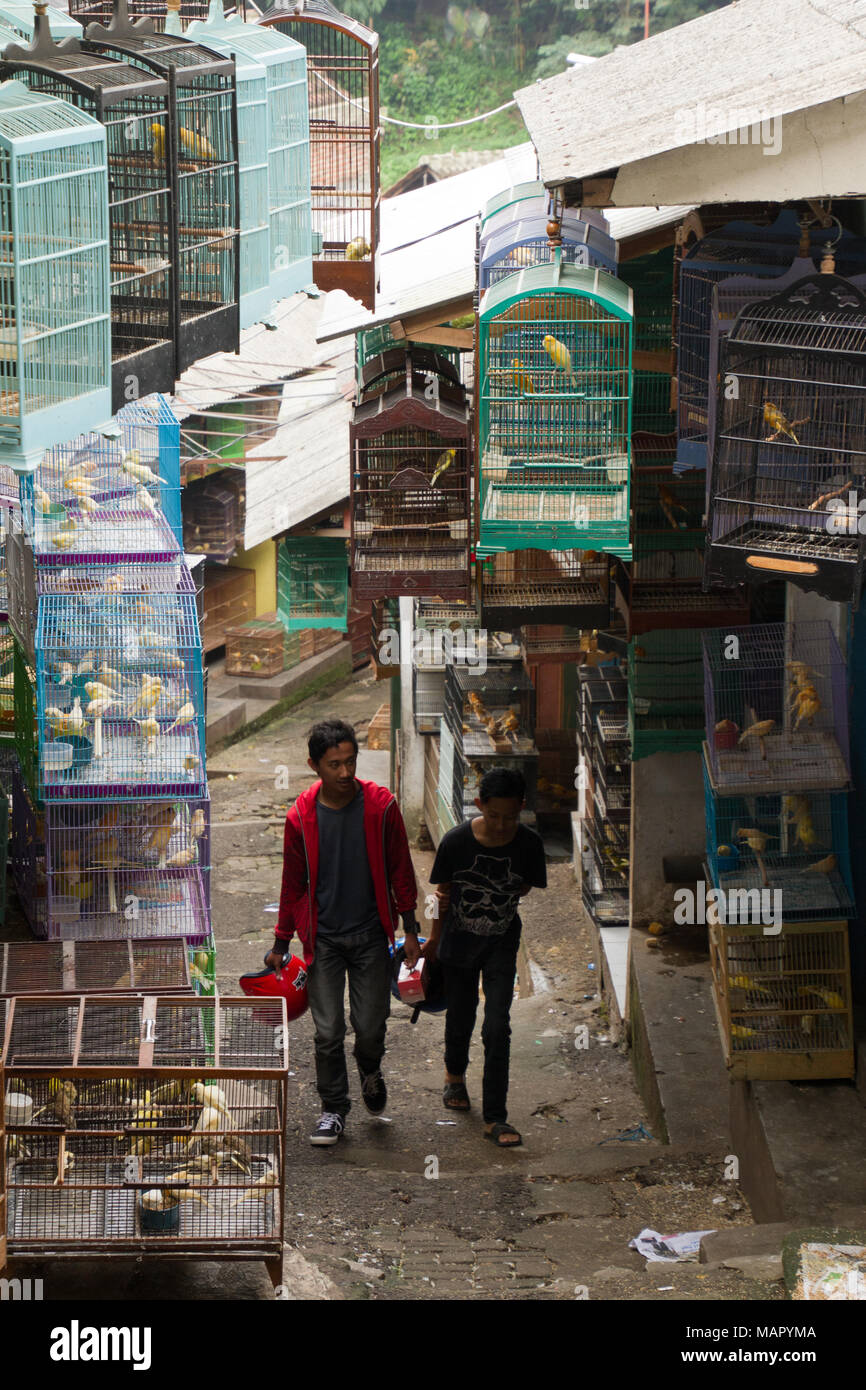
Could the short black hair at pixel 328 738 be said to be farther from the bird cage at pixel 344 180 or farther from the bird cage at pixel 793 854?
the bird cage at pixel 344 180

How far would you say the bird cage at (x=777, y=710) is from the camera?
6758 mm

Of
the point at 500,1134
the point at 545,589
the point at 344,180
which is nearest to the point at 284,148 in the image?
the point at 545,589

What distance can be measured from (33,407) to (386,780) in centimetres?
1281

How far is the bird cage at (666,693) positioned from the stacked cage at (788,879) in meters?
2.28

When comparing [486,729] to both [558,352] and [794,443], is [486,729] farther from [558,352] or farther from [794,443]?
[794,443]

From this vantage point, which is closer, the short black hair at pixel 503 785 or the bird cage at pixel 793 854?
the short black hair at pixel 503 785

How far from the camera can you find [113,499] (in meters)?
8.74

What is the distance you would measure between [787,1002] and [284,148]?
197 inches

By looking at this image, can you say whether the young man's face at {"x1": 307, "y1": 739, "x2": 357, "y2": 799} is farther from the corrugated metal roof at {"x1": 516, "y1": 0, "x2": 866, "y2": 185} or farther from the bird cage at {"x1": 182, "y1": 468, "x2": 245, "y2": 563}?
the bird cage at {"x1": 182, "y1": 468, "x2": 245, "y2": 563}

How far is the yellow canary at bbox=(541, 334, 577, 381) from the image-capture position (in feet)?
25.0

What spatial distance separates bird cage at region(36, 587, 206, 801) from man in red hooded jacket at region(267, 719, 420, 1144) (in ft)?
2.66

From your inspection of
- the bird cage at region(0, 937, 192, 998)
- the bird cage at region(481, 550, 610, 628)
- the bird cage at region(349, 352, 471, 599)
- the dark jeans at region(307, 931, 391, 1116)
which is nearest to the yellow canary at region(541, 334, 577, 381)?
the bird cage at region(349, 352, 471, 599)

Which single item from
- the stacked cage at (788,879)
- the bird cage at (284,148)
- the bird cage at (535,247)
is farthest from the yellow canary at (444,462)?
the stacked cage at (788,879)
